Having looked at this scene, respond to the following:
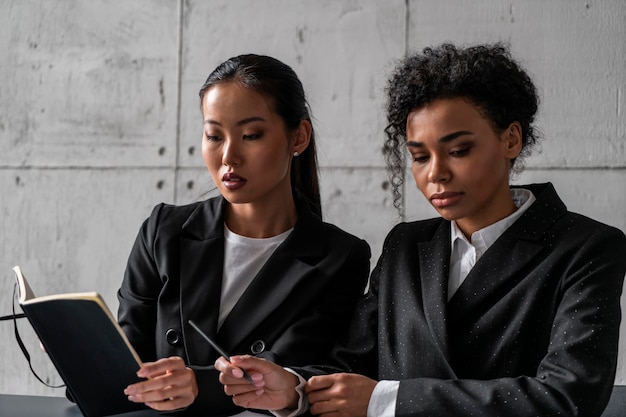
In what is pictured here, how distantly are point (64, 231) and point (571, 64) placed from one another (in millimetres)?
1732

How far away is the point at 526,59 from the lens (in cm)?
259

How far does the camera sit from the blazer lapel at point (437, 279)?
167cm

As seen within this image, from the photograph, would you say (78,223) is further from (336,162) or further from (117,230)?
(336,162)

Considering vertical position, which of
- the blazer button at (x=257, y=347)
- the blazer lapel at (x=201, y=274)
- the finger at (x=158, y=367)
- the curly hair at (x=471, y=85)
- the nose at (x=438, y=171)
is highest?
the curly hair at (x=471, y=85)

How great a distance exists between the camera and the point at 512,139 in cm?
171

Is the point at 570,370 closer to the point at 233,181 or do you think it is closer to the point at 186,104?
the point at 233,181

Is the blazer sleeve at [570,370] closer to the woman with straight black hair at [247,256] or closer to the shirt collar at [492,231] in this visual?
the shirt collar at [492,231]

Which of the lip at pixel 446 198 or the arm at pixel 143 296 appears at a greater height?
the lip at pixel 446 198

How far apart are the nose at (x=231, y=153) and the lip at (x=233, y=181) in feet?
0.09

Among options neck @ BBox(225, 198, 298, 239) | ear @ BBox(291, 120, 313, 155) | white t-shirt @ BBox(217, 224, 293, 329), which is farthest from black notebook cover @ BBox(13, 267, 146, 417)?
ear @ BBox(291, 120, 313, 155)

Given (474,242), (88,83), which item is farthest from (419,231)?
(88,83)

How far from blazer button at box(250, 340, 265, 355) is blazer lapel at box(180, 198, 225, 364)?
0.08 metres

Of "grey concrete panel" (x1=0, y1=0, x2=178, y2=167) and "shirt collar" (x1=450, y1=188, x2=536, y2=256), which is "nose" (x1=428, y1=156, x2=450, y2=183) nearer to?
"shirt collar" (x1=450, y1=188, x2=536, y2=256)

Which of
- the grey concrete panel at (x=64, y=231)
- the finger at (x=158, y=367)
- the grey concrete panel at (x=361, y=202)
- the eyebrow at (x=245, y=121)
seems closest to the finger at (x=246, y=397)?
the finger at (x=158, y=367)
